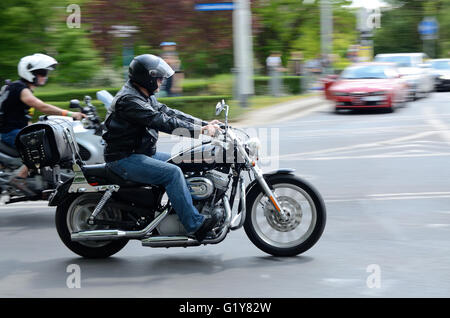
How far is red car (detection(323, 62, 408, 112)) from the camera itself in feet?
63.3

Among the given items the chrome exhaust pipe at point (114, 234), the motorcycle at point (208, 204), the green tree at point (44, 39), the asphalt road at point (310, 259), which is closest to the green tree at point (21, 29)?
the green tree at point (44, 39)

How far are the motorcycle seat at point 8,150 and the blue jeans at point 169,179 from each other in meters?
2.35

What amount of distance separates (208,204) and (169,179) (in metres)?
0.40

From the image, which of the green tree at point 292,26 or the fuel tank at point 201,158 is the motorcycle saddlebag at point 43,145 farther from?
the green tree at point 292,26

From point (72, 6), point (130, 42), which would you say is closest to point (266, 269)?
point (72, 6)

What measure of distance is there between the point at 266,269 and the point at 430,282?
1226 mm

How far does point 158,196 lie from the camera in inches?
227

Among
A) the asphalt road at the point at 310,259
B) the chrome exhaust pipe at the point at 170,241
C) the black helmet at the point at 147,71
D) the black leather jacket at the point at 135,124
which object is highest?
the black helmet at the point at 147,71

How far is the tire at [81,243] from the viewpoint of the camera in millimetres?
5863

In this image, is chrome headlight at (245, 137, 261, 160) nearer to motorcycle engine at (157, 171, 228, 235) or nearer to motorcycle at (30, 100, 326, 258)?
→ motorcycle at (30, 100, 326, 258)

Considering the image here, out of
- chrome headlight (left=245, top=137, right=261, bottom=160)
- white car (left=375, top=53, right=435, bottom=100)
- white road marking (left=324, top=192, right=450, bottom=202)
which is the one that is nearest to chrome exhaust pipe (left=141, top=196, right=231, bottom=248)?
chrome headlight (left=245, top=137, right=261, bottom=160)

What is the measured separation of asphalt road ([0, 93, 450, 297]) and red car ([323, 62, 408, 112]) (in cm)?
Result: 941

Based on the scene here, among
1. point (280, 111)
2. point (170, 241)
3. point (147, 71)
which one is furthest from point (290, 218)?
point (280, 111)
